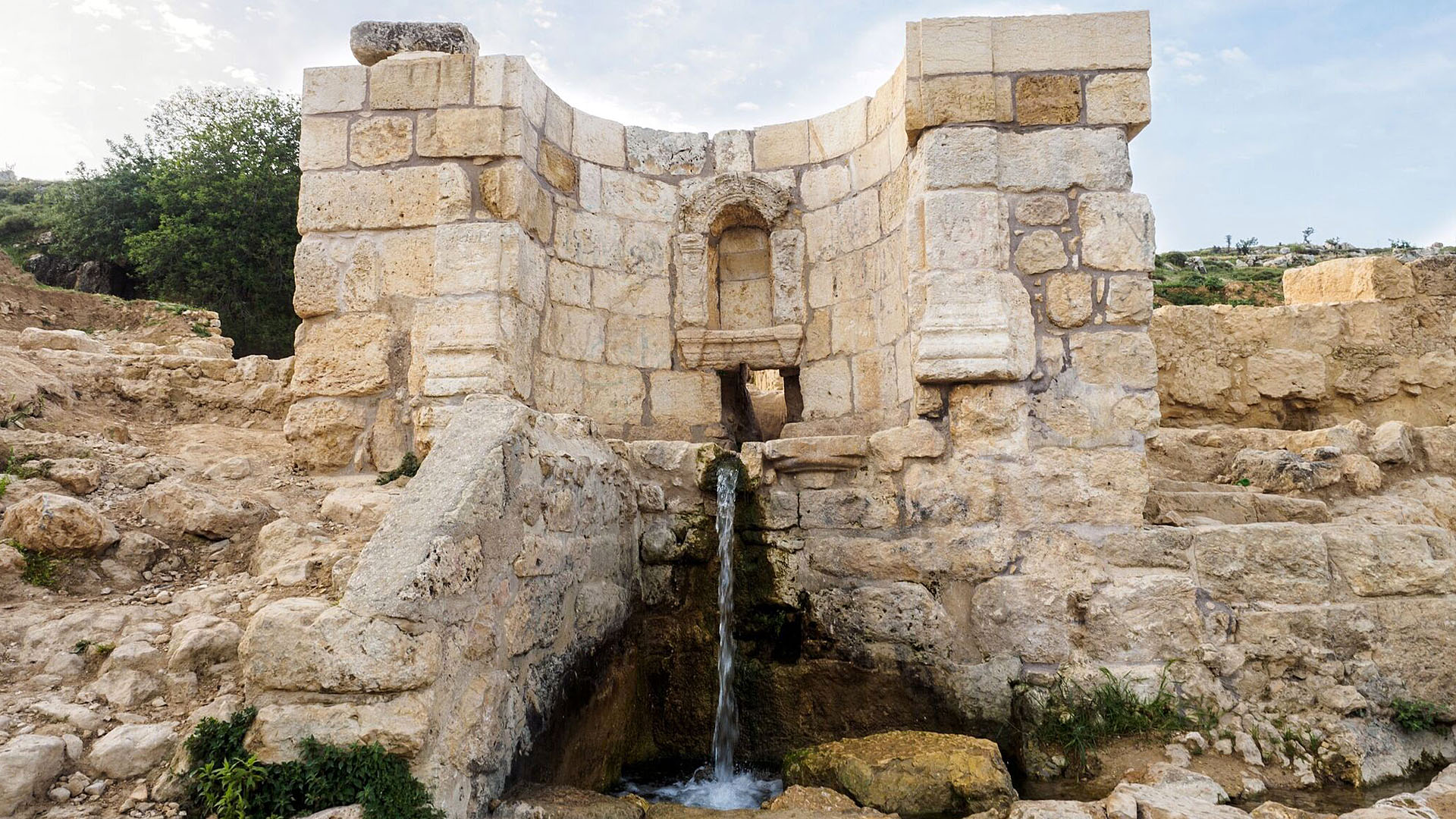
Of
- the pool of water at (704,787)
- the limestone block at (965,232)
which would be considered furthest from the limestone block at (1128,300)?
the pool of water at (704,787)

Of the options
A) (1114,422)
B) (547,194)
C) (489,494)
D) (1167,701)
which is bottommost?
(1167,701)

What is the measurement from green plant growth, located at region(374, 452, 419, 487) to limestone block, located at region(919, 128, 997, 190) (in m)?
3.05

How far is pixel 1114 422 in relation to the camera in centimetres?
409

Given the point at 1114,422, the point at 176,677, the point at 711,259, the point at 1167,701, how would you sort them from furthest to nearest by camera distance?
the point at 711,259 → the point at 1114,422 → the point at 1167,701 → the point at 176,677

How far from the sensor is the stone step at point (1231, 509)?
408cm

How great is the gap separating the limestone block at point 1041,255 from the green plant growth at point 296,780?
355 cm

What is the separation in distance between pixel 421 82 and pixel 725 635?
3530 mm

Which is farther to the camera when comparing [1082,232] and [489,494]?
[1082,232]

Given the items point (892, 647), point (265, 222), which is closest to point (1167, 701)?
point (892, 647)

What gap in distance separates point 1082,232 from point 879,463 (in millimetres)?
1575

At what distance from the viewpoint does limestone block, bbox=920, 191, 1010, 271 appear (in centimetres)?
414

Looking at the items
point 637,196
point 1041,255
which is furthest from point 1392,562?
point 637,196

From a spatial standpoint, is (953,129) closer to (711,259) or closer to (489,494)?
(711,259)

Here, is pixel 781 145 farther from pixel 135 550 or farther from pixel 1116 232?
pixel 135 550
